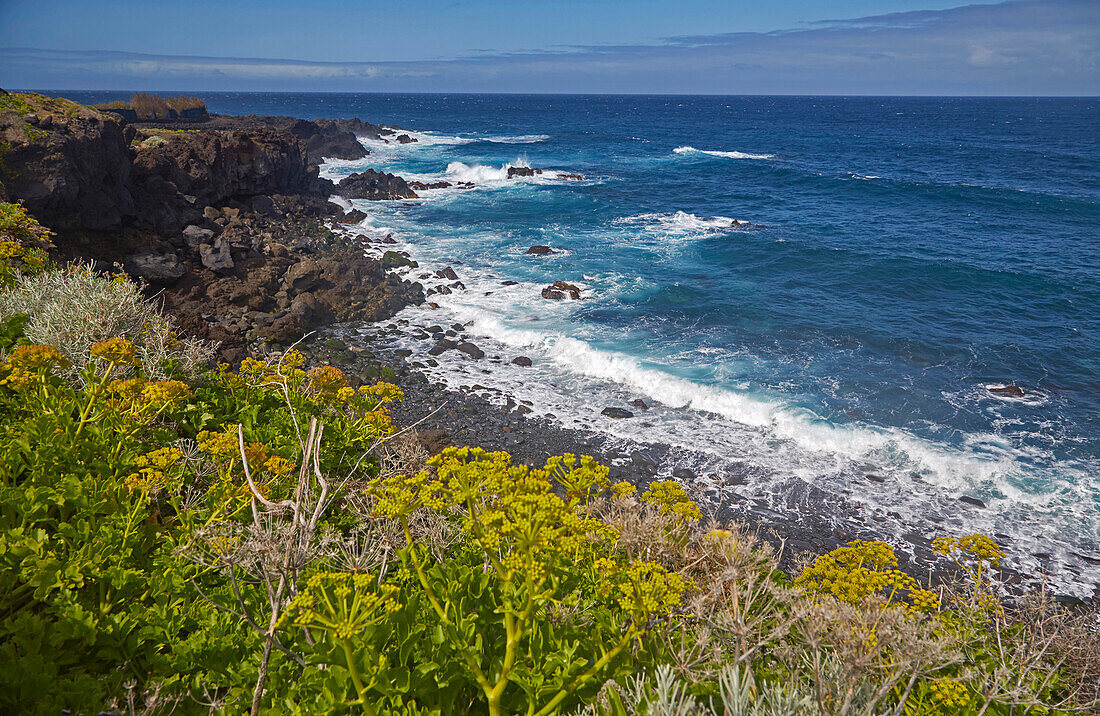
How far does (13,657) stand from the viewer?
2680 millimetres

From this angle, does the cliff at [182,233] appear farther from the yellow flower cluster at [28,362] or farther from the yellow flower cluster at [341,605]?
the yellow flower cluster at [341,605]

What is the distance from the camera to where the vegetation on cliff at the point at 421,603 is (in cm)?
242

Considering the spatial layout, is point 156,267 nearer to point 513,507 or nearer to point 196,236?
point 196,236

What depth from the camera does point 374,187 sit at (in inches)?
1686

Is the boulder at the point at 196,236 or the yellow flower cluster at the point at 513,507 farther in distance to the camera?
the boulder at the point at 196,236

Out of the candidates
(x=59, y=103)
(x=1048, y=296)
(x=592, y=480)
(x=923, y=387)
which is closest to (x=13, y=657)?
(x=592, y=480)

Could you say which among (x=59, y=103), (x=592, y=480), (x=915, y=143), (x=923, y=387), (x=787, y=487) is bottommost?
(x=787, y=487)

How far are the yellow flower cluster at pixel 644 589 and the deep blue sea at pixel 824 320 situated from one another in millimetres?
11806

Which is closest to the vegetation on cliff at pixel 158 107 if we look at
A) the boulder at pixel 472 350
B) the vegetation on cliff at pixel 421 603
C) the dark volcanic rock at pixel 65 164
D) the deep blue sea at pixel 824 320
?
the deep blue sea at pixel 824 320

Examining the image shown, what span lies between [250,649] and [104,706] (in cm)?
60

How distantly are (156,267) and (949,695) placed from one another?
2234 centimetres

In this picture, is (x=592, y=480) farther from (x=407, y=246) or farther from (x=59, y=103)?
(x=407, y=246)

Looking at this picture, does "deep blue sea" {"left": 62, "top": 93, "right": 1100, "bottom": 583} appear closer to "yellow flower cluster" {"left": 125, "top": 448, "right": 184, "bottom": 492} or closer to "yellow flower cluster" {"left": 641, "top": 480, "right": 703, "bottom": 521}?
"yellow flower cluster" {"left": 641, "top": 480, "right": 703, "bottom": 521}

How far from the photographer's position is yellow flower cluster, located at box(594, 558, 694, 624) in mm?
2424
